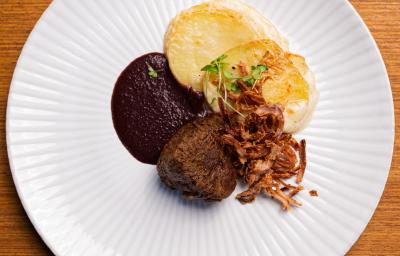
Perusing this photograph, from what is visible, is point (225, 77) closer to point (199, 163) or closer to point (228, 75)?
point (228, 75)

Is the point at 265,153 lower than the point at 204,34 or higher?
lower

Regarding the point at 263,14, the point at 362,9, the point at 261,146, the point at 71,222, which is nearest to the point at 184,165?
the point at 261,146

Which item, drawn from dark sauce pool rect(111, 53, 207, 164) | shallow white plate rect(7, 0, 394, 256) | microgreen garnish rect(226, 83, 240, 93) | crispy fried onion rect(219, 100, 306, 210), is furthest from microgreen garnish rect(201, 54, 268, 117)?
shallow white plate rect(7, 0, 394, 256)

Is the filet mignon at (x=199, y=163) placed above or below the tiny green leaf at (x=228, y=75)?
below

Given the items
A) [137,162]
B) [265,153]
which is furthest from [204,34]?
[137,162]

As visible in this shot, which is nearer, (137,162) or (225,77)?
(225,77)

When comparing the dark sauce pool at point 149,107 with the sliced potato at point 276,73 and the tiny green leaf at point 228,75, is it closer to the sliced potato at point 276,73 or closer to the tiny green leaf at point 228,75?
the tiny green leaf at point 228,75

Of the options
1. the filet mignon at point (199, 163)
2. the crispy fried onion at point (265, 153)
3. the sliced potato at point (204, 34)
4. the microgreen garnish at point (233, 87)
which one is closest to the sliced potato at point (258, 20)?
the sliced potato at point (204, 34)

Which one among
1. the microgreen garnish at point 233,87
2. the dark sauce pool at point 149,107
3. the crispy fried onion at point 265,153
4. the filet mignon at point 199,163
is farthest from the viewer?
the dark sauce pool at point 149,107
